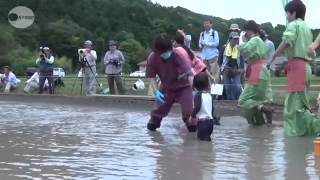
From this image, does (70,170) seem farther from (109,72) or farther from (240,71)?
Answer: (109,72)

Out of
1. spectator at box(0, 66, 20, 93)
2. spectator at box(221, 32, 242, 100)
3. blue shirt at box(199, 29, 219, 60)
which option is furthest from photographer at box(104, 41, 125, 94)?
spectator at box(0, 66, 20, 93)

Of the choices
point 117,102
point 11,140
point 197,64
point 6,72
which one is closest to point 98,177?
point 11,140

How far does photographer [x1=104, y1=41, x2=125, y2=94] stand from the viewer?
18812 mm

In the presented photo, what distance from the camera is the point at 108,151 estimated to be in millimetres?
8078

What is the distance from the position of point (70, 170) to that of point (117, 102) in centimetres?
1026

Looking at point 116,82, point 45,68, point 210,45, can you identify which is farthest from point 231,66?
point 45,68

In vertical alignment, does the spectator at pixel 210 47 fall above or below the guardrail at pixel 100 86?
above

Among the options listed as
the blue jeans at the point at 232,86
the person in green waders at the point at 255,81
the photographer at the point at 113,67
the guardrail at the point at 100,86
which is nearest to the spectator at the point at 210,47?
the blue jeans at the point at 232,86

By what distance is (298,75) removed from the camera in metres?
9.62

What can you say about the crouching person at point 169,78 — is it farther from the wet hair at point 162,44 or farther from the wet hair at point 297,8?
the wet hair at point 297,8

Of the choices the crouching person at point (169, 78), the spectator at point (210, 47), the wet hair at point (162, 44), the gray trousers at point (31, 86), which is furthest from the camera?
the gray trousers at point (31, 86)

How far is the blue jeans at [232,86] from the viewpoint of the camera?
15.0 m

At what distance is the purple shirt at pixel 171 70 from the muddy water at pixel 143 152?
2.50 ft

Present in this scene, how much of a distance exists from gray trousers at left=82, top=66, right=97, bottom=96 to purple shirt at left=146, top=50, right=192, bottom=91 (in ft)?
27.8
